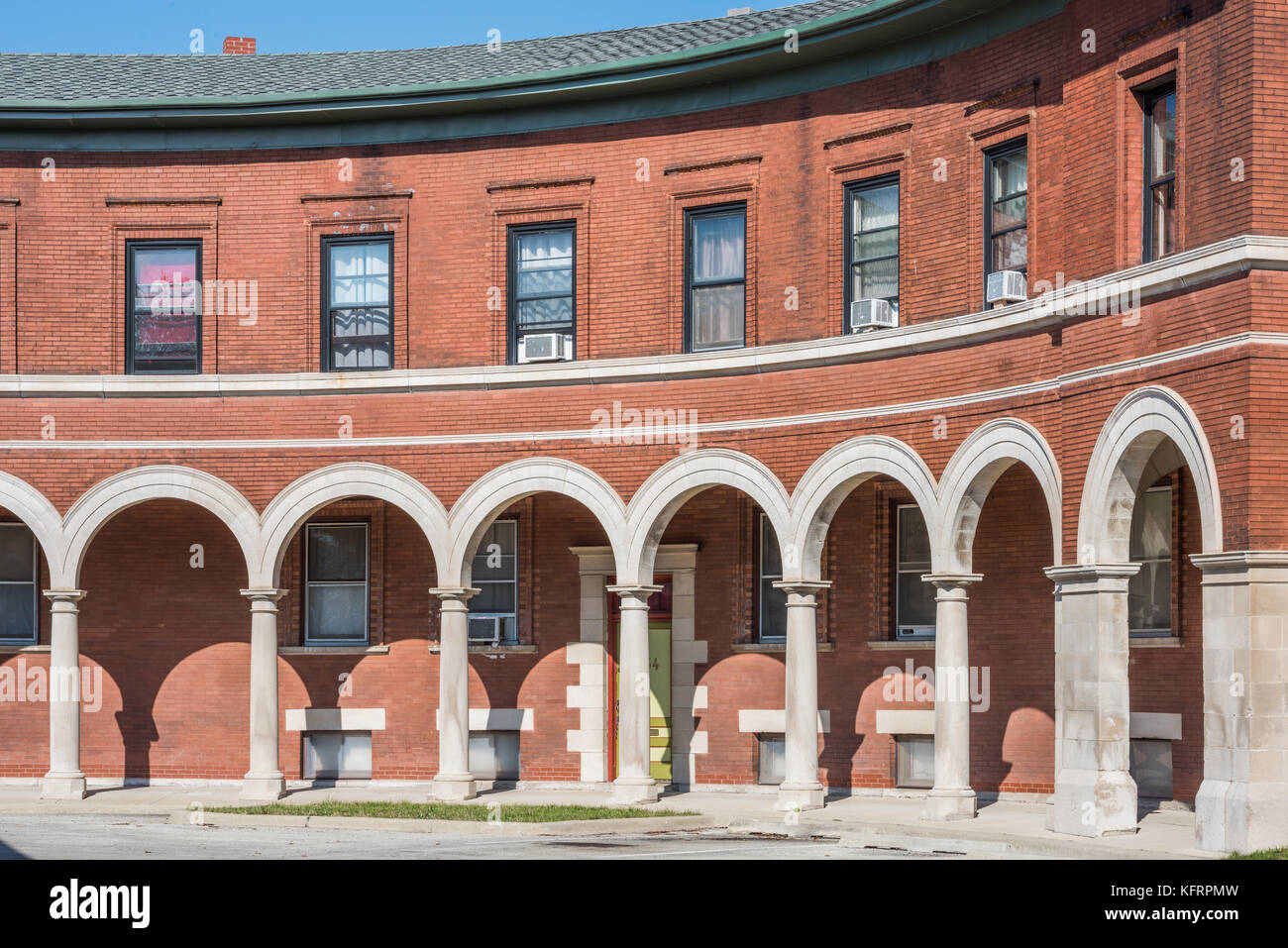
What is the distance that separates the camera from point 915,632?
957 inches

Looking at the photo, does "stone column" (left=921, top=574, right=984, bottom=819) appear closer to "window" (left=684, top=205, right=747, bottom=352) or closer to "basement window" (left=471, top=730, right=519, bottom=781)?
"window" (left=684, top=205, right=747, bottom=352)

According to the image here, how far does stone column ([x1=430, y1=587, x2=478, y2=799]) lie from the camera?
24172mm

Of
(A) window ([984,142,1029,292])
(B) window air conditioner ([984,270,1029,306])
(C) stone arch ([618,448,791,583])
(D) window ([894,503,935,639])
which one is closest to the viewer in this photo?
(B) window air conditioner ([984,270,1029,306])

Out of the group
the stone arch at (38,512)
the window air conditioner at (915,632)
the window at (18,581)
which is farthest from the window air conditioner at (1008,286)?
the window at (18,581)

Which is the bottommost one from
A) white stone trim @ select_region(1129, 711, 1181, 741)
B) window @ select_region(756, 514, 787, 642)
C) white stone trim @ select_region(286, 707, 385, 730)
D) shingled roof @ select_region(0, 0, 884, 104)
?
white stone trim @ select_region(286, 707, 385, 730)

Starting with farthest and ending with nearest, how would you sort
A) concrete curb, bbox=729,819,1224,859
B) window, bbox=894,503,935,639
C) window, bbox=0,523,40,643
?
window, bbox=0,523,40,643 < window, bbox=894,503,935,639 < concrete curb, bbox=729,819,1224,859

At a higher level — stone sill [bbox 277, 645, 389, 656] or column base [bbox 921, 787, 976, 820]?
stone sill [bbox 277, 645, 389, 656]

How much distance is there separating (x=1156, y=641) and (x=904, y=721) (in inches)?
148

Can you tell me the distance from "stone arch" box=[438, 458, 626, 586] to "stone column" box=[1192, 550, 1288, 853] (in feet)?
30.5

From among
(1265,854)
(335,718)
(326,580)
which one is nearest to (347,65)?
(326,580)

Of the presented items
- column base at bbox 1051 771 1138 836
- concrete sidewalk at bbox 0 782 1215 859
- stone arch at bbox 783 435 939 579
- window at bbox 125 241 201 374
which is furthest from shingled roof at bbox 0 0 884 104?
column base at bbox 1051 771 1138 836

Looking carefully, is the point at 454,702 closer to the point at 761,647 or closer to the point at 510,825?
the point at 510,825

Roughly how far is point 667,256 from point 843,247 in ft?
8.13

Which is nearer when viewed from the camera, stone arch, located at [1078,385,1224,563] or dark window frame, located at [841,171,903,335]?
stone arch, located at [1078,385,1224,563]
